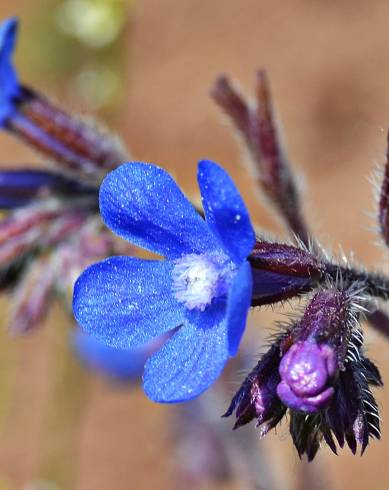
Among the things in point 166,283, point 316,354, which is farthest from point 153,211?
point 316,354

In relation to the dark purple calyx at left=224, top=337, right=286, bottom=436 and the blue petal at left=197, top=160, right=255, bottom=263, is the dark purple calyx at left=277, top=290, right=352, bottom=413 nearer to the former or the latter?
the dark purple calyx at left=224, top=337, right=286, bottom=436

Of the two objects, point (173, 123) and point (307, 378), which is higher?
point (307, 378)

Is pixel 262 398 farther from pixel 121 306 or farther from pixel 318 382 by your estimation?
pixel 121 306

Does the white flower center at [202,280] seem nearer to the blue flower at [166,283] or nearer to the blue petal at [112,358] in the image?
the blue flower at [166,283]

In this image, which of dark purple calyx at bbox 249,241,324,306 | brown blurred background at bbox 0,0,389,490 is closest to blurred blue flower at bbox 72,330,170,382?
brown blurred background at bbox 0,0,389,490

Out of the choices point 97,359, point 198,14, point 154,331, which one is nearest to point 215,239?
point 154,331

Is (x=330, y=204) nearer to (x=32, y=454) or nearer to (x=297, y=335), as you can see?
(x=32, y=454)
